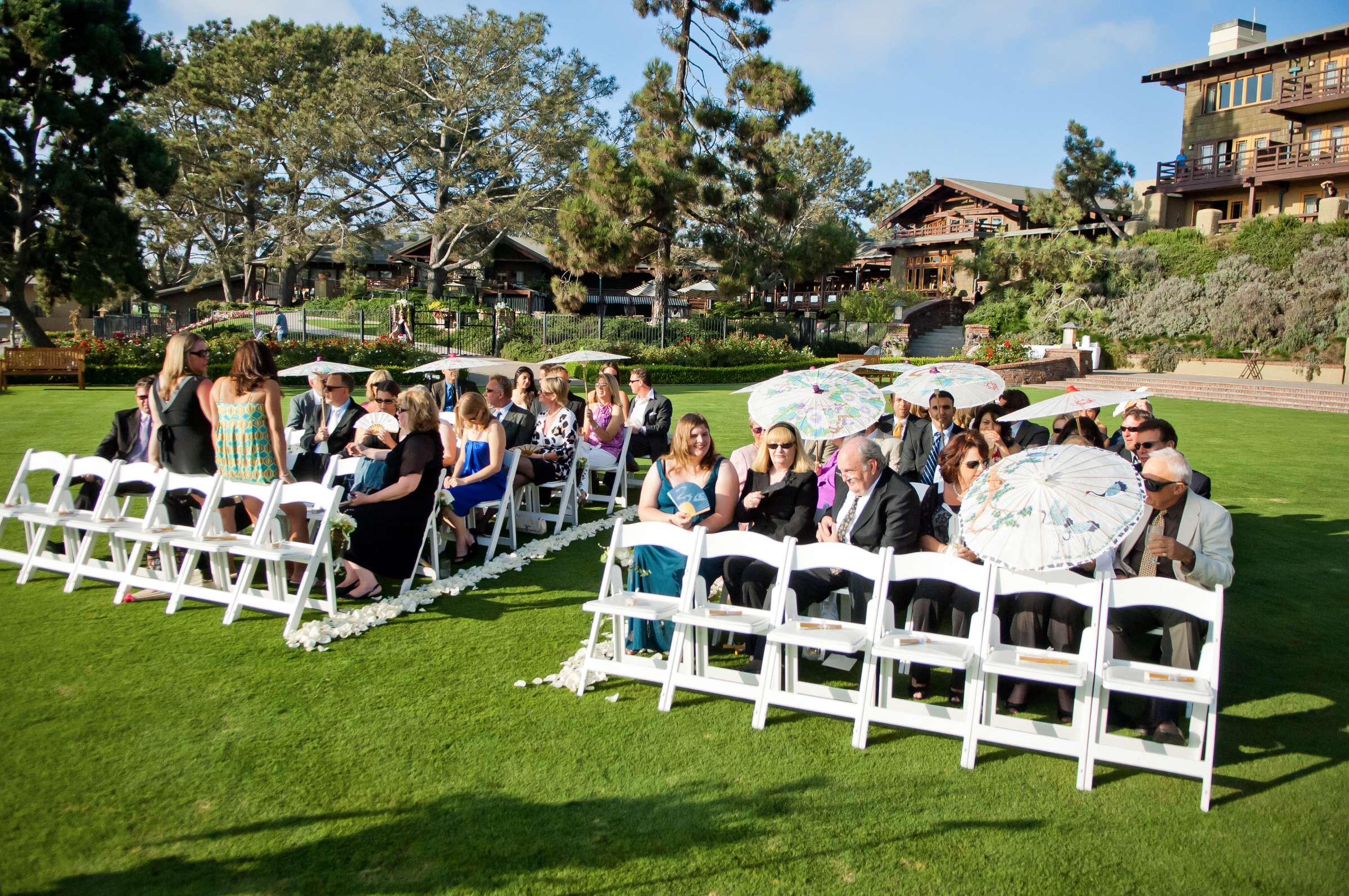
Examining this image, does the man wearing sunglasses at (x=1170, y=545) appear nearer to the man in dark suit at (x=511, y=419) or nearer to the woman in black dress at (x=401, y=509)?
the woman in black dress at (x=401, y=509)

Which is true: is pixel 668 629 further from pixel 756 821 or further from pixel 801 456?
pixel 756 821

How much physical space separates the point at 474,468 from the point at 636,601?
2925mm

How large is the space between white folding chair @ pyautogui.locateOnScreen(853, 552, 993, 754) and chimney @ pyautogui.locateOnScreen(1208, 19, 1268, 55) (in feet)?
156

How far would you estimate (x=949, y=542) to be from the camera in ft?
18.3

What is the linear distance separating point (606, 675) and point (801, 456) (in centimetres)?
178

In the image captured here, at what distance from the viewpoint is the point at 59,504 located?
651 centimetres

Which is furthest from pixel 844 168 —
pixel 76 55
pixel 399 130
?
pixel 76 55

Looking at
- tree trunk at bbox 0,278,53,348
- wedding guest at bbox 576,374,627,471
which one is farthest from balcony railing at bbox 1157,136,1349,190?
tree trunk at bbox 0,278,53,348

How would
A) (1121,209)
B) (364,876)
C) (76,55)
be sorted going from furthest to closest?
(1121,209)
(76,55)
(364,876)

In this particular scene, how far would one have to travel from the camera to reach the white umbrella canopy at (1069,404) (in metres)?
6.59

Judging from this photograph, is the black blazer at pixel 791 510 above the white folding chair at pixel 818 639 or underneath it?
above

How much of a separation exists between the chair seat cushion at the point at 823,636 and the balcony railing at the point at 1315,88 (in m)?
41.4

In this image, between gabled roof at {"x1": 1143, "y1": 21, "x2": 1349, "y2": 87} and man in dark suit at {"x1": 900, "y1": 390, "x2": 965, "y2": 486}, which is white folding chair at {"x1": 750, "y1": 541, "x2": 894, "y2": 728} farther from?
gabled roof at {"x1": 1143, "y1": 21, "x2": 1349, "y2": 87}

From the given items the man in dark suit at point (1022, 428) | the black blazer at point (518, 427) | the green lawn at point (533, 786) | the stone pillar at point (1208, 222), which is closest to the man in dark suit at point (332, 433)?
the black blazer at point (518, 427)
